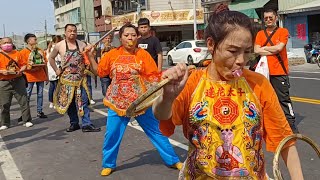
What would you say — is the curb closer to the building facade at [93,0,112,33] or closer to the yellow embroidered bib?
the yellow embroidered bib

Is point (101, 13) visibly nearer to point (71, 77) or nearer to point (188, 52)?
point (188, 52)

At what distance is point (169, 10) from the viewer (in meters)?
41.2

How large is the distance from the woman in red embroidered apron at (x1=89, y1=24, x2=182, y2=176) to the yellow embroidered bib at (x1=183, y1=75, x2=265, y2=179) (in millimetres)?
2734

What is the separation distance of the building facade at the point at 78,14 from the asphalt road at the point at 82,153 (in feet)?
150

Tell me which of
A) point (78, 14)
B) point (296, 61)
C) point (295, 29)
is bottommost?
point (296, 61)

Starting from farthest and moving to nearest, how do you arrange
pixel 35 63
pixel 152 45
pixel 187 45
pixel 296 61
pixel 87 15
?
pixel 87 15
pixel 187 45
pixel 296 61
pixel 35 63
pixel 152 45

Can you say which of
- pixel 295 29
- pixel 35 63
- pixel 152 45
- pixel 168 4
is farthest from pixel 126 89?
pixel 168 4

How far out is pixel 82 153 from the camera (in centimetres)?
601

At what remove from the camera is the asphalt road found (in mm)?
4984

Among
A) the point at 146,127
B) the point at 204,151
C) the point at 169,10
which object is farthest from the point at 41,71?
the point at 169,10

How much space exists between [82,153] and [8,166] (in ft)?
3.21

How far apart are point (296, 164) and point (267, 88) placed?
39 centimetres

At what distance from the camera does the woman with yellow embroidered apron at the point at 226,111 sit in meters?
2.00

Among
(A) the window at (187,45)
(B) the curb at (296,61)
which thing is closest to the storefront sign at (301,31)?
(B) the curb at (296,61)
